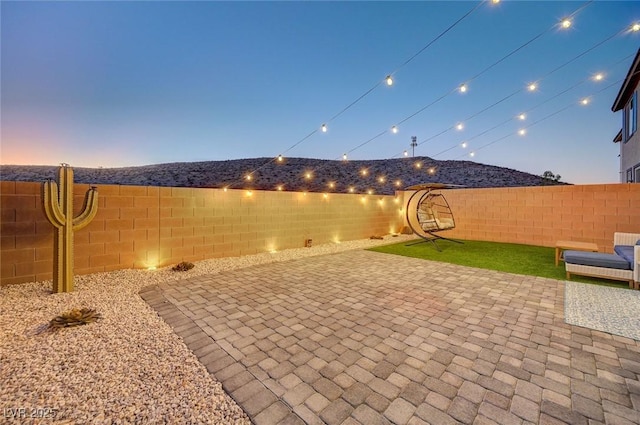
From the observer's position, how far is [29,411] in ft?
4.41

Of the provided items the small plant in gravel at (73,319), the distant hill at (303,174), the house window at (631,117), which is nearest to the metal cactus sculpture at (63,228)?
the small plant in gravel at (73,319)

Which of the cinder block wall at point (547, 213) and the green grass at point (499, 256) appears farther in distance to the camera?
the cinder block wall at point (547, 213)

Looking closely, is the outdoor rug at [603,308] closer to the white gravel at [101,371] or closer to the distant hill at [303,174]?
the white gravel at [101,371]

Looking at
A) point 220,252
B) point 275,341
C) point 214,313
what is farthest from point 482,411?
point 220,252

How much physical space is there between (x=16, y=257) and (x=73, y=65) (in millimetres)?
5107

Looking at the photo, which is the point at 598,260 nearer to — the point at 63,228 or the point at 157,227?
the point at 157,227

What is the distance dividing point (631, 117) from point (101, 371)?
42.3ft

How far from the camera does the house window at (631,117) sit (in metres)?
7.06

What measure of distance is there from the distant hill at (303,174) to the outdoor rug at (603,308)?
15095mm

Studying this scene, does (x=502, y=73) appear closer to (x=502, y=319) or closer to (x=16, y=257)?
(x=502, y=319)

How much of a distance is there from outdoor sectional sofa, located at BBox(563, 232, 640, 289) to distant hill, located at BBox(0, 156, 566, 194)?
14577 mm

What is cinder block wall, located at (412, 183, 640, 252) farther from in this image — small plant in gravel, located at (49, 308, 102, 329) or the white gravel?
small plant in gravel, located at (49, 308, 102, 329)

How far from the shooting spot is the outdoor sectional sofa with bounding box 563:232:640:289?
3594 mm

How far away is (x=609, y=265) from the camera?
3.74m
